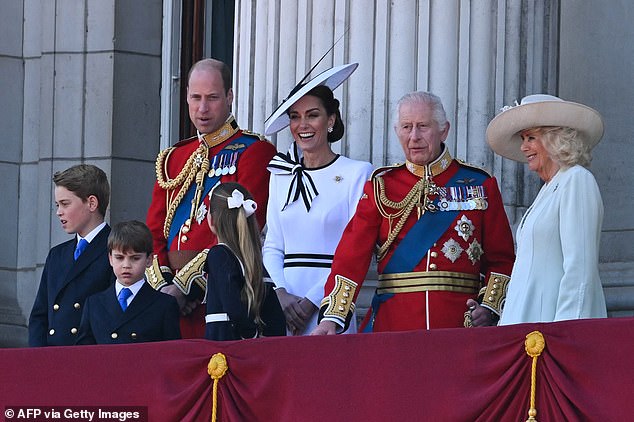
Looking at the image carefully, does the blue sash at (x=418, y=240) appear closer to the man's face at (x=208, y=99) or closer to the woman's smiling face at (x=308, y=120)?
the woman's smiling face at (x=308, y=120)

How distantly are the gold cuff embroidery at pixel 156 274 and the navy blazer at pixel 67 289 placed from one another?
6.6 inches

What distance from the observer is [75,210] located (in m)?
8.62

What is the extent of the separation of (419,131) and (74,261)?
1.68 m

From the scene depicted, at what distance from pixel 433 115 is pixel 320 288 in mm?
902

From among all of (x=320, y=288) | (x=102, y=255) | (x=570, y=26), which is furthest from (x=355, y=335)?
(x=570, y=26)

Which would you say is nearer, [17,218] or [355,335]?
Result: [355,335]

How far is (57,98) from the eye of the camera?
12156 millimetres

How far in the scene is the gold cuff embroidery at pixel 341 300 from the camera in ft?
25.9

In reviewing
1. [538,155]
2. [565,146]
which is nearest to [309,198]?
[538,155]

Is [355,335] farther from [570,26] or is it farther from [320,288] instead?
[570,26]

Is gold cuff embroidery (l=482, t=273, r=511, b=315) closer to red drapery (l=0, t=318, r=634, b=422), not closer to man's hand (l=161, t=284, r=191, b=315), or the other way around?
red drapery (l=0, t=318, r=634, b=422)

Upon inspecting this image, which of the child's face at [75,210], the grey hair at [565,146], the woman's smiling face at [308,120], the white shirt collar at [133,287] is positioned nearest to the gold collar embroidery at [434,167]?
the woman's smiling face at [308,120]

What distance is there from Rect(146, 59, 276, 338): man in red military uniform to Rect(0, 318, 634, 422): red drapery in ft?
3.13

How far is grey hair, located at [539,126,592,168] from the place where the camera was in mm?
Result: 7402
